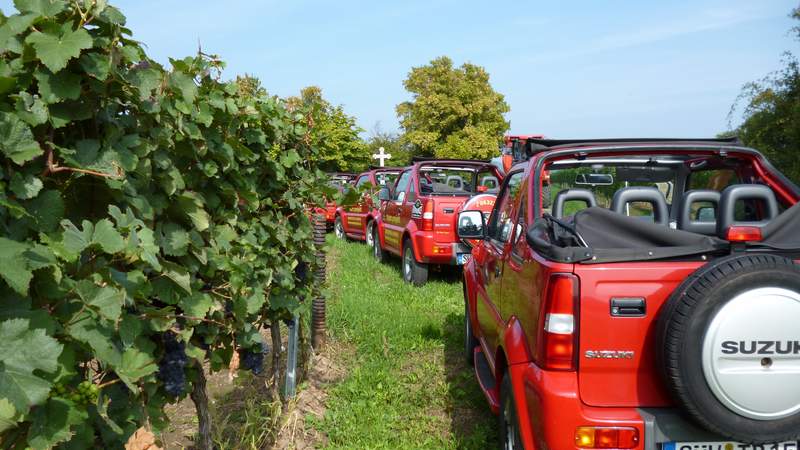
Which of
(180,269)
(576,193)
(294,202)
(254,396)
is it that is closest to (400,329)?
(254,396)

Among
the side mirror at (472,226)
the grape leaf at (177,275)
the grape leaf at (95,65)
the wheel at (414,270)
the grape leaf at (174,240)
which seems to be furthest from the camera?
the wheel at (414,270)

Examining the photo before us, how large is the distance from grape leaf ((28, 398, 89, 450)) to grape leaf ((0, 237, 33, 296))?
341mm

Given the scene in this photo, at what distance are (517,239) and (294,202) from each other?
156 centimetres

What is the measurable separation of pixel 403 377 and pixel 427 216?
362 centimetres

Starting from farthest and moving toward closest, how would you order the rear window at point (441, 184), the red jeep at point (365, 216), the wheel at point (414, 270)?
the red jeep at point (365, 216)
the rear window at point (441, 184)
the wheel at point (414, 270)

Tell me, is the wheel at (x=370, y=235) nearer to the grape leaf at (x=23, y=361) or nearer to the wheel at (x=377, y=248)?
the wheel at (x=377, y=248)

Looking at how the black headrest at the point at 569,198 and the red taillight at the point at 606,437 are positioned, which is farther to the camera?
the black headrest at the point at 569,198

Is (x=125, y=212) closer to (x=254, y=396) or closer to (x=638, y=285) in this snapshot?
(x=638, y=285)

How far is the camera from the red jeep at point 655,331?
7.82 ft

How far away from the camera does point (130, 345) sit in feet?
5.64

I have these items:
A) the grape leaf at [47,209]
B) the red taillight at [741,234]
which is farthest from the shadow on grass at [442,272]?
the grape leaf at [47,209]

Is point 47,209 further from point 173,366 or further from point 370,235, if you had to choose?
point 370,235

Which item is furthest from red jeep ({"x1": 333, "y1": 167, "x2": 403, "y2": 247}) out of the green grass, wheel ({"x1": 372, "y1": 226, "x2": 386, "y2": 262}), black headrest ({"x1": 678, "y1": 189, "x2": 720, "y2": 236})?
black headrest ({"x1": 678, "y1": 189, "x2": 720, "y2": 236})

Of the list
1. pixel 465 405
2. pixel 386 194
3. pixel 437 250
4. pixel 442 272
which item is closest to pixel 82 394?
pixel 465 405
